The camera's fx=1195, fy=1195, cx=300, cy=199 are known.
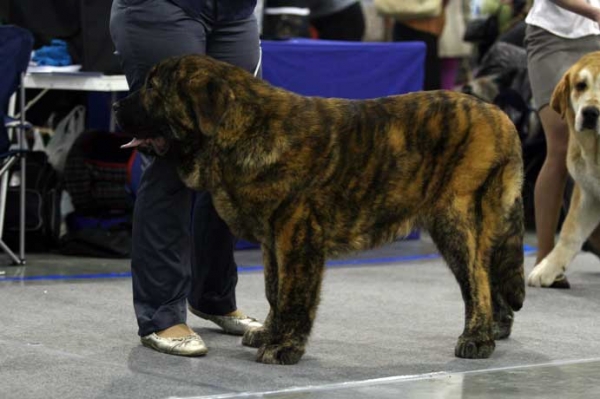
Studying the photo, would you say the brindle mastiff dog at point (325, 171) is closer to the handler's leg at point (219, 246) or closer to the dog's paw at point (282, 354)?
the dog's paw at point (282, 354)

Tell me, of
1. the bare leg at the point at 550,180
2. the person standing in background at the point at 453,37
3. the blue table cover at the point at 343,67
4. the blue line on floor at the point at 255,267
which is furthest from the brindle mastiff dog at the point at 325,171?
the person standing in background at the point at 453,37

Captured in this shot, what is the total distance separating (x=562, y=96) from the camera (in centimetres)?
559

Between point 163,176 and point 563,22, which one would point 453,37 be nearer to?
point 563,22

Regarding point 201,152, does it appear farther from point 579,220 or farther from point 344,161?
point 579,220

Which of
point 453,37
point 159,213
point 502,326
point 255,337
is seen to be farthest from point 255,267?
point 453,37

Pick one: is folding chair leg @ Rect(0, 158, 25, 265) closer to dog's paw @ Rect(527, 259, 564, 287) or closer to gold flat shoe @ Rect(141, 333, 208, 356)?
gold flat shoe @ Rect(141, 333, 208, 356)

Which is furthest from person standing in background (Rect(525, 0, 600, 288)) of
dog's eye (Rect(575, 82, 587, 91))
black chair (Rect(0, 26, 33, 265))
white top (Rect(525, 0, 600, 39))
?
black chair (Rect(0, 26, 33, 265))

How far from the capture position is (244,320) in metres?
4.56

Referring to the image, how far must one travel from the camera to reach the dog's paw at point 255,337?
4307 millimetres

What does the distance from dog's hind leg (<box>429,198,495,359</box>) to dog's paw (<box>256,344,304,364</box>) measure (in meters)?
0.59

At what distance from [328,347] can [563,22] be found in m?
2.30

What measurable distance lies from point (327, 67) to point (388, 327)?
2589 mm

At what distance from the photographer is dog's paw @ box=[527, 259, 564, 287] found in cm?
582

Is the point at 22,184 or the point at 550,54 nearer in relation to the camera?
the point at 550,54
